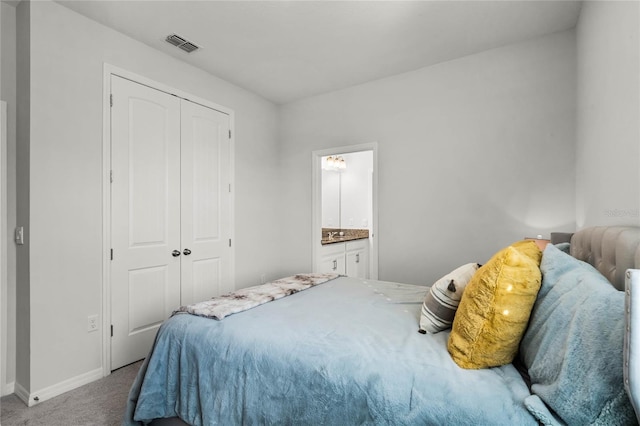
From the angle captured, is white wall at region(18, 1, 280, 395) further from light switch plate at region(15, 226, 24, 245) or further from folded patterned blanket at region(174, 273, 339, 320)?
folded patterned blanket at region(174, 273, 339, 320)

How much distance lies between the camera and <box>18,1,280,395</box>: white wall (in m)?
2.16

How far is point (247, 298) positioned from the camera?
79.7 inches

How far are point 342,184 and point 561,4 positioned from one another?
12.8 feet

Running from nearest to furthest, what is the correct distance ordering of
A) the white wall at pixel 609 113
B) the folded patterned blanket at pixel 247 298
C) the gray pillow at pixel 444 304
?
the white wall at pixel 609 113
the gray pillow at pixel 444 304
the folded patterned blanket at pixel 247 298

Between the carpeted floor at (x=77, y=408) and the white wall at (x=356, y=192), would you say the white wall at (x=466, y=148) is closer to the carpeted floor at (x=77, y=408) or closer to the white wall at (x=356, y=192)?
the white wall at (x=356, y=192)

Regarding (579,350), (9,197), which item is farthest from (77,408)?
(579,350)

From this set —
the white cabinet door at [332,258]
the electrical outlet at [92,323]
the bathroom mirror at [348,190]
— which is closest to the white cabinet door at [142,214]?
the electrical outlet at [92,323]

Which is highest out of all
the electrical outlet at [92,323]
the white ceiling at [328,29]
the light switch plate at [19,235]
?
the white ceiling at [328,29]

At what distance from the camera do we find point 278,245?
168 inches

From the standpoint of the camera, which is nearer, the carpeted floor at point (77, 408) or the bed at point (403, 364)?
the bed at point (403, 364)

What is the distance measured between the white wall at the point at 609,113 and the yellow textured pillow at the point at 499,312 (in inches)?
22.4

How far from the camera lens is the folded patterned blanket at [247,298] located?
→ 177 cm

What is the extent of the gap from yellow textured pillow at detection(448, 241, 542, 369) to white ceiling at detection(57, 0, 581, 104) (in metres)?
2.01

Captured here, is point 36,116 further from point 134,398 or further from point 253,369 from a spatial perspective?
point 253,369
